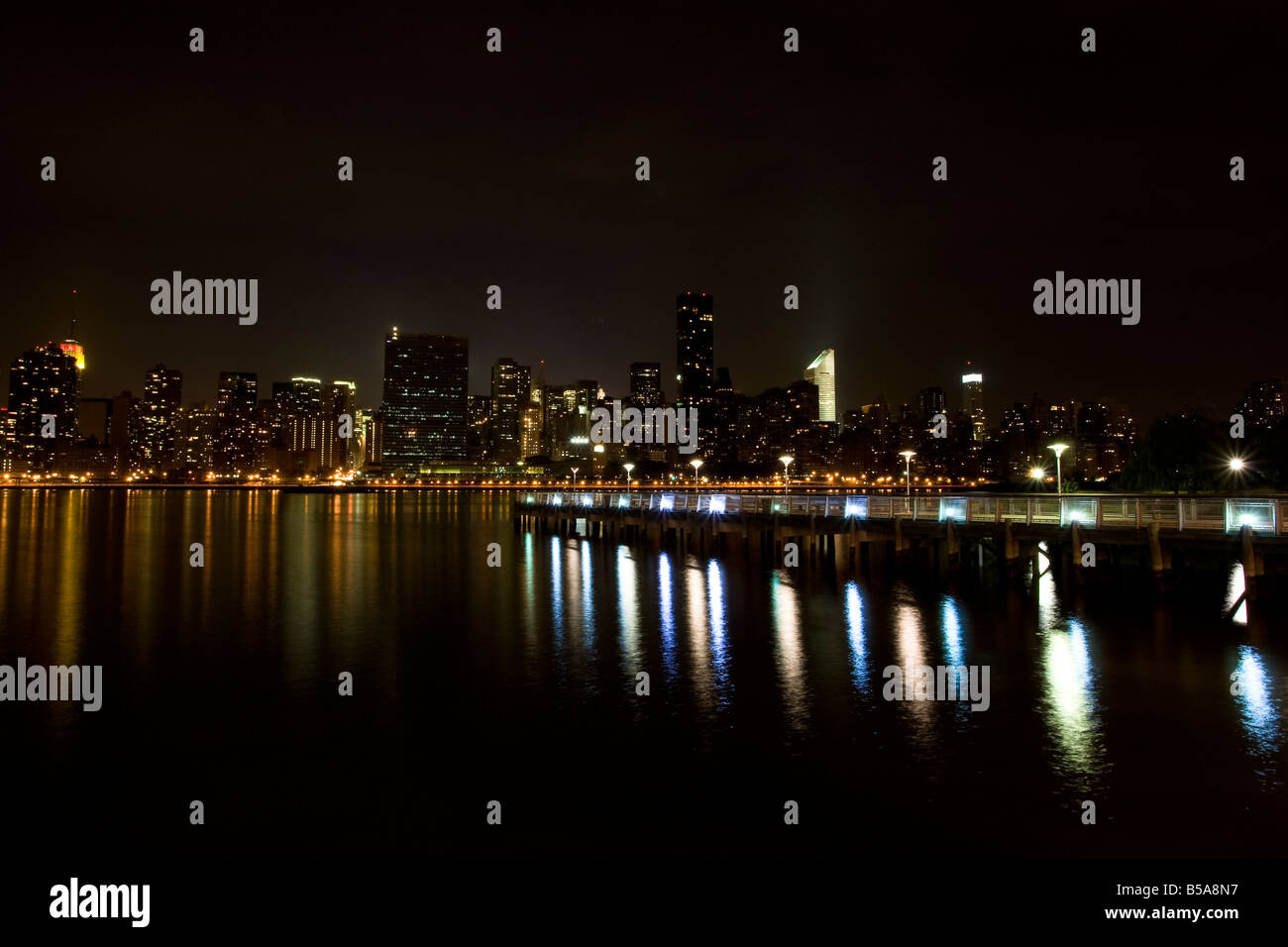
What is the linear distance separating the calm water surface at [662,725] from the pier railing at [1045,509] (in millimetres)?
2920

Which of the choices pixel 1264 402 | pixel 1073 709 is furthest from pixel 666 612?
pixel 1264 402

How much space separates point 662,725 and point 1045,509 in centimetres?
2141

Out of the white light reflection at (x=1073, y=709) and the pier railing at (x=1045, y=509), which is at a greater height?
the pier railing at (x=1045, y=509)

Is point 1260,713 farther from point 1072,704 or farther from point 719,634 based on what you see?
point 719,634

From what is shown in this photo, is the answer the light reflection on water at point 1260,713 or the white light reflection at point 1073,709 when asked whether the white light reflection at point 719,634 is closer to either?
the white light reflection at point 1073,709

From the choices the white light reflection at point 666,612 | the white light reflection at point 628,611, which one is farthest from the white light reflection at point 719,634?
the white light reflection at point 628,611

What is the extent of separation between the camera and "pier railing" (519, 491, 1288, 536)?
2636cm

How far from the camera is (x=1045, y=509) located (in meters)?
33.2

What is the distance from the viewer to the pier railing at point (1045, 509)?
2636 cm

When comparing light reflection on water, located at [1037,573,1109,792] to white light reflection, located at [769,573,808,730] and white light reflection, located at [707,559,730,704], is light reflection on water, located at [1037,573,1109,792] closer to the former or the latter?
white light reflection, located at [769,573,808,730]

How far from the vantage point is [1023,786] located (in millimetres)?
14102

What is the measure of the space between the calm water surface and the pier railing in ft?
9.58
